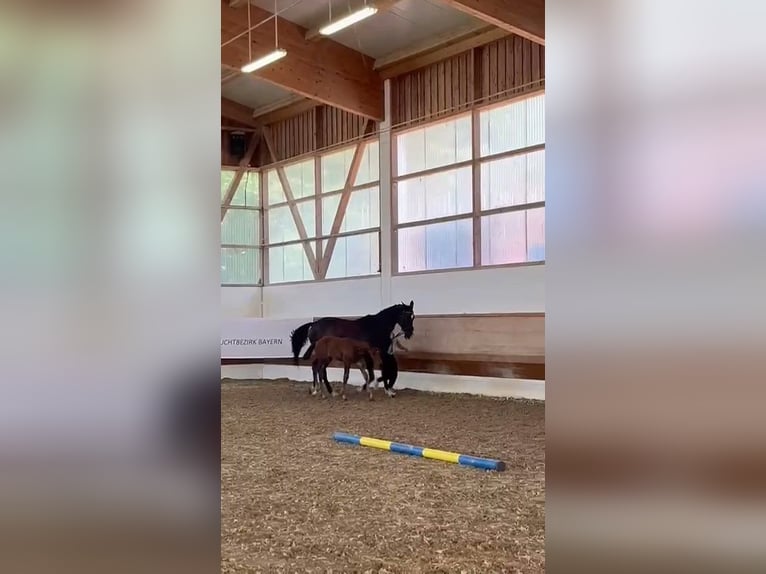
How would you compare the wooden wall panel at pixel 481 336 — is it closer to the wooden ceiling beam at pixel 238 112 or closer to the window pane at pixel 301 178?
the window pane at pixel 301 178

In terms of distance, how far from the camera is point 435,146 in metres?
8.16

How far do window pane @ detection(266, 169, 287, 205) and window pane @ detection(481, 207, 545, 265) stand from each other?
418 centimetres

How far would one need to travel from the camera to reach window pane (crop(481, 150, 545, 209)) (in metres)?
7.00

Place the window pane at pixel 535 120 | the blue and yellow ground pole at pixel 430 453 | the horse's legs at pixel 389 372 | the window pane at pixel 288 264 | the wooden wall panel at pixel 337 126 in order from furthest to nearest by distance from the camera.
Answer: the window pane at pixel 288 264
the wooden wall panel at pixel 337 126
the horse's legs at pixel 389 372
the window pane at pixel 535 120
the blue and yellow ground pole at pixel 430 453

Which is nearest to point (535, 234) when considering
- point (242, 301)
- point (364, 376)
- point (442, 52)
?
point (364, 376)

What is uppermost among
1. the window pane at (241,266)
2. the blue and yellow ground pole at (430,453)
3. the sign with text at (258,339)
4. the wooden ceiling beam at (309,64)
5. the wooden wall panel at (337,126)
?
the wooden ceiling beam at (309,64)

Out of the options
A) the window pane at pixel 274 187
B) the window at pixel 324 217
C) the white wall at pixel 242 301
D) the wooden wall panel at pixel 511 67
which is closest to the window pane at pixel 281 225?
the window at pixel 324 217

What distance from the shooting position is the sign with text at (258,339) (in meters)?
9.30

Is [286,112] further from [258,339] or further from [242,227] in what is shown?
[258,339]

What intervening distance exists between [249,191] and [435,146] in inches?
153

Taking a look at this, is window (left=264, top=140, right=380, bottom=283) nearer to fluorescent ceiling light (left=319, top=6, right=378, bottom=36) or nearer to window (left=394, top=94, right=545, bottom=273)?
window (left=394, top=94, right=545, bottom=273)

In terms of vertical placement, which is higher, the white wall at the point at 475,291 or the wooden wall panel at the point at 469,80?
the wooden wall panel at the point at 469,80

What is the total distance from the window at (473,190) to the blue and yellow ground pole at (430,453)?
3561mm
